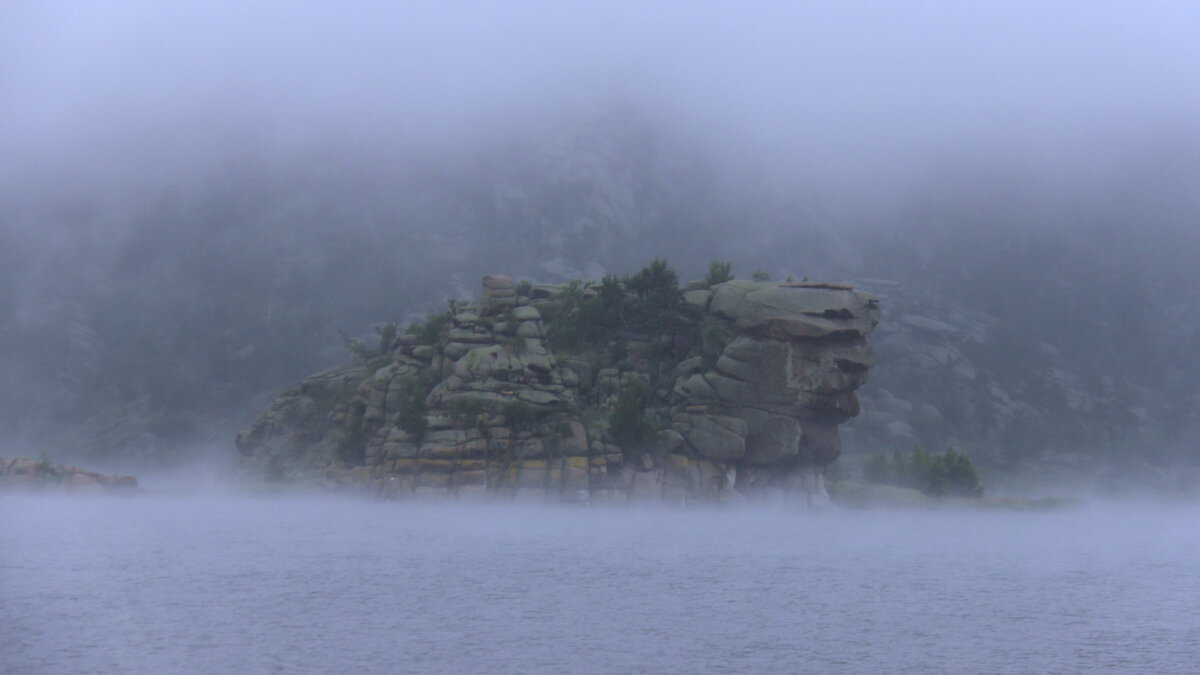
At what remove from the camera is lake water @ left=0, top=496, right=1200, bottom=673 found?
3516 centimetres

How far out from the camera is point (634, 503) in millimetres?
97188

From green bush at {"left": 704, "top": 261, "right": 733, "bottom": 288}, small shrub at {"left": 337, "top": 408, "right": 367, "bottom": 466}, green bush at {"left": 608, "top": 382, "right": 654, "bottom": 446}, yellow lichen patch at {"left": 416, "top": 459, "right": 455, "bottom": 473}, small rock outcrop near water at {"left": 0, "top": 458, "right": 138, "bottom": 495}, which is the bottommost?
small rock outcrop near water at {"left": 0, "top": 458, "right": 138, "bottom": 495}

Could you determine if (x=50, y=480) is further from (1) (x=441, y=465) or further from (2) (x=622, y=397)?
(2) (x=622, y=397)

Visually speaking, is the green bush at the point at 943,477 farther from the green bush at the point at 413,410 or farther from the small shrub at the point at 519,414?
the green bush at the point at 413,410

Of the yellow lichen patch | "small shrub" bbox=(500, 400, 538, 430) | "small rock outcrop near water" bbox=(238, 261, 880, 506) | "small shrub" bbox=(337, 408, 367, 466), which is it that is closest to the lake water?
the yellow lichen patch

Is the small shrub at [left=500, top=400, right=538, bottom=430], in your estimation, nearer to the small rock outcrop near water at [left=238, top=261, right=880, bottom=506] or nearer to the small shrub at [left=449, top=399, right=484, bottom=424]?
the small rock outcrop near water at [left=238, top=261, right=880, bottom=506]

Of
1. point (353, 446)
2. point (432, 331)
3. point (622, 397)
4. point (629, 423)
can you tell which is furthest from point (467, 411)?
point (432, 331)

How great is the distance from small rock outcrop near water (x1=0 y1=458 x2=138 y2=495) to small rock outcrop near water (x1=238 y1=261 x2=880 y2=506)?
21809mm

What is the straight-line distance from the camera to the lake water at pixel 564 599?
35.2 meters

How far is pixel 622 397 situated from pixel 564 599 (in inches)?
2275

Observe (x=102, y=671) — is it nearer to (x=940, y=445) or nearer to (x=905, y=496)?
(x=905, y=496)

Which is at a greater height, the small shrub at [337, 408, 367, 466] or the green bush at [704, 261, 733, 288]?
the green bush at [704, 261, 733, 288]

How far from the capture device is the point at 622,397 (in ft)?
337

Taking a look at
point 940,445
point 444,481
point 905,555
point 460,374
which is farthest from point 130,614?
point 940,445
